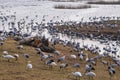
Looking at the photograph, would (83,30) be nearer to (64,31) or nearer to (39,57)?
(64,31)

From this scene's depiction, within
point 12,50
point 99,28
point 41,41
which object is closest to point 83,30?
point 99,28

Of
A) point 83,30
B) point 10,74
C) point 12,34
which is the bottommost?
point 83,30

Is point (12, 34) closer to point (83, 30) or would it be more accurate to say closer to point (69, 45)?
point (69, 45)

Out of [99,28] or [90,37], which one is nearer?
[90,37]

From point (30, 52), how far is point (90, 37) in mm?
16980

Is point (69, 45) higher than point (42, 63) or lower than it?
lower

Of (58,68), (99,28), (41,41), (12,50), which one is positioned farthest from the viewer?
(99,28)

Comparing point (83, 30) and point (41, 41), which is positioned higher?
point (41, 41)

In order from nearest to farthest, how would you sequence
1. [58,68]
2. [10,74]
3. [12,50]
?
1. [10,74]
2. [58,68]
3. [12,50]

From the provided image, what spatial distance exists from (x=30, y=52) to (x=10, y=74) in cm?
758

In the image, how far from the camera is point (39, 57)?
24.8m

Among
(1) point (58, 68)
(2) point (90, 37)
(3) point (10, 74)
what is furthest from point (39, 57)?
(2) point (90, 37)

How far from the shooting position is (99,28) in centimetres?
4753

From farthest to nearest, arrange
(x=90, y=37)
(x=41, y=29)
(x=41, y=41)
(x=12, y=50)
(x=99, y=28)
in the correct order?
(x=99, y=28), (x=41, y=29), (x=90, y=37), (x=41, y=41), (x=12, y=50)
